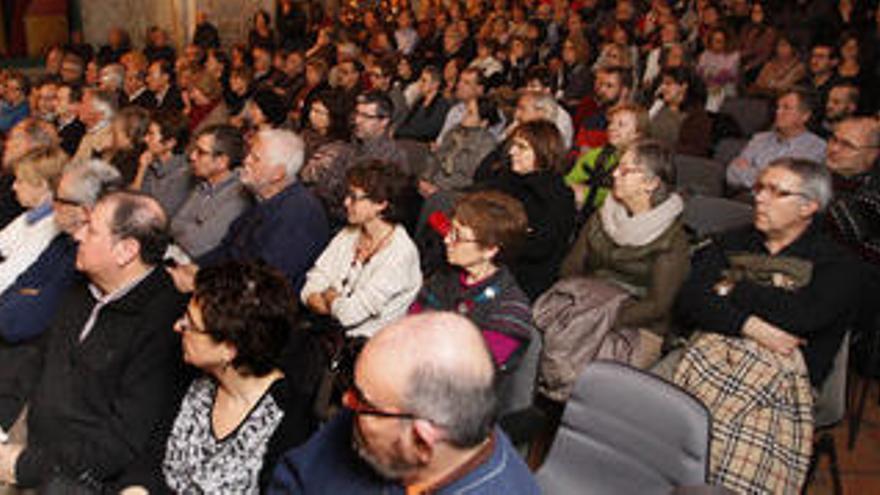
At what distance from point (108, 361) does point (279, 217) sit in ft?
4.20

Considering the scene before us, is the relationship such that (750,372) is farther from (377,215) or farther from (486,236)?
(377,215)

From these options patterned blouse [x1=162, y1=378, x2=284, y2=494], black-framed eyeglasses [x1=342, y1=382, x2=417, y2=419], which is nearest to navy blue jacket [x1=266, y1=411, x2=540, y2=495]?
black-framed eyeglasses [x1=342, y1=382, x2=417, y2=419]

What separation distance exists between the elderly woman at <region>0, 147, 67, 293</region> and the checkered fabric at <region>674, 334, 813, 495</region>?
2555mm

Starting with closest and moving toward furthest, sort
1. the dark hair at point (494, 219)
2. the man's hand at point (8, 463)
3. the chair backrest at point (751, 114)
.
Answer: the man's hand at point (8, 463)
the dark hair at point (494, 219)
the chair backrest at point (751, 114)

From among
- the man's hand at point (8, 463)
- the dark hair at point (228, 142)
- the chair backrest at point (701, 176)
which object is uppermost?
the dark hair at point (228, 142)

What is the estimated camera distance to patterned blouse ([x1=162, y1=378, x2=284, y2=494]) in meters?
2.13

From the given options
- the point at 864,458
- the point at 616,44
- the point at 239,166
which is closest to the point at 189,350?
the point at 239,166

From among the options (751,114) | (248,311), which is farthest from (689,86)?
(248,311)

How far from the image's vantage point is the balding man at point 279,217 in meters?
3.65

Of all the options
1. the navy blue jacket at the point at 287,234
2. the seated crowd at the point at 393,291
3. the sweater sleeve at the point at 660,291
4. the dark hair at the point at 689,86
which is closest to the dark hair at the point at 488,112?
the seated crowd at the point at 393,291

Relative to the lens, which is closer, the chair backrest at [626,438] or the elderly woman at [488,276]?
the chair backrest at [626,438]

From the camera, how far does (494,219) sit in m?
2.84

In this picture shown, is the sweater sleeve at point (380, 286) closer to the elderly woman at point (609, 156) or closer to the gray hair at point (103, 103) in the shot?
the elderly woman at point (609, 156)

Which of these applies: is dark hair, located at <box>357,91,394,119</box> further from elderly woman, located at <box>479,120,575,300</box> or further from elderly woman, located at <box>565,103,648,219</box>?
elderly woman, located at <box>565,103,648,219</box>
